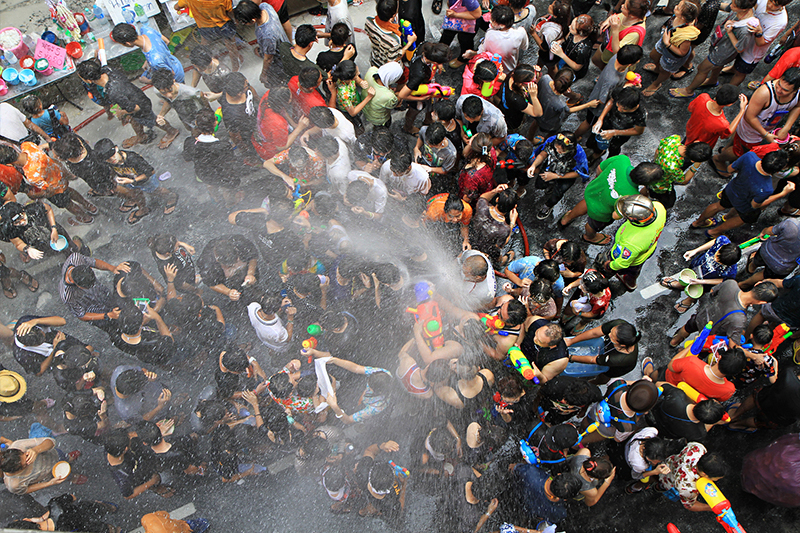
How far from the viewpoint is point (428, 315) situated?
4602 mm

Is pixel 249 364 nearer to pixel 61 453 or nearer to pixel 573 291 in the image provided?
pixel 61 453

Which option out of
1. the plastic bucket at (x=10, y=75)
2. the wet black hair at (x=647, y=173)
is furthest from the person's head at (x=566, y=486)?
the plastic bucket at (x=10, y=75)

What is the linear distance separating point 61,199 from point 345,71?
3.95 metres

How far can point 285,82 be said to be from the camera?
6477 millimetres

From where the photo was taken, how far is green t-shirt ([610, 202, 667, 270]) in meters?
4.57

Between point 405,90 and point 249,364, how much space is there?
3.92 metres

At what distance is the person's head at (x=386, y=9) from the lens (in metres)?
5.82

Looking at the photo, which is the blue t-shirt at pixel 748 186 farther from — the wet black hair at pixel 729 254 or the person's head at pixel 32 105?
the person's head at pixel 32 105

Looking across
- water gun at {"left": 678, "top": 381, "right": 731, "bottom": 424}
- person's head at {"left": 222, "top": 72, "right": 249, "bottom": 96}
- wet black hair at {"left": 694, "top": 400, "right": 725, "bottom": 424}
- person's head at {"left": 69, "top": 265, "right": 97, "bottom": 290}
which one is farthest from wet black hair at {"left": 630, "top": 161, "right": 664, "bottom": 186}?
person's head at {"left": 69, "top": 265, "right": 97, "bottom": 290}

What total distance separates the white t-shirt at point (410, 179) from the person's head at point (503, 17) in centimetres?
238

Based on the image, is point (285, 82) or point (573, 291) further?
point (285, 82)

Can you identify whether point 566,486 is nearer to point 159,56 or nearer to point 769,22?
point 769,22

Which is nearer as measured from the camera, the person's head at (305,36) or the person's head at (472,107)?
the person's head at (472,107)

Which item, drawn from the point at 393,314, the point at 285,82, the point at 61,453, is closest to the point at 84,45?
the point at 285,82
